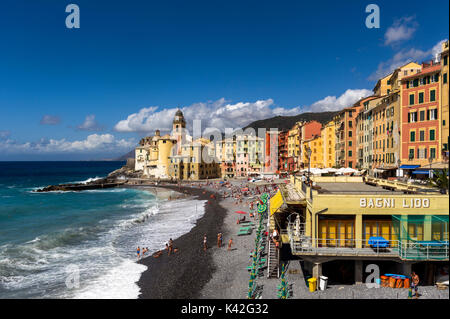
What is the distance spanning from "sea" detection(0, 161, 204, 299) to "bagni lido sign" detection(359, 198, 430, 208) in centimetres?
1589

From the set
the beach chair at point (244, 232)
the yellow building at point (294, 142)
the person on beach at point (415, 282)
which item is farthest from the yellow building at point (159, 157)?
the person on beach at point (415, 282)

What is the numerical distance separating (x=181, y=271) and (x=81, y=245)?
1511 cm

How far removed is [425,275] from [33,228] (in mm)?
46499

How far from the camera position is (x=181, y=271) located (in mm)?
24250

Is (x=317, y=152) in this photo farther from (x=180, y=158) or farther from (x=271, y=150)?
(x=180, y=158)

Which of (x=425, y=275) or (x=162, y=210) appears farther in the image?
(x=162, y=210)

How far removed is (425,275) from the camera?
1661cm

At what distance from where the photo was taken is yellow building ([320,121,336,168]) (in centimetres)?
7144

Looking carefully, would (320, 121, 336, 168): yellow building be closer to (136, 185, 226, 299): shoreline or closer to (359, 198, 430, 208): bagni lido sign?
(136, 185, 226, 299): shoreline

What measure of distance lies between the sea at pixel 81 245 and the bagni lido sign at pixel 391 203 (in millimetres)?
15892

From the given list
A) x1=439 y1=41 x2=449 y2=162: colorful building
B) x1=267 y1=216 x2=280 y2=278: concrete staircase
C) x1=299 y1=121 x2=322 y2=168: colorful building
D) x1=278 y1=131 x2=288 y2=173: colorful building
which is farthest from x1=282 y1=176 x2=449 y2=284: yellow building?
x1=278 y1=131 x2=288 y2=173: colorful building

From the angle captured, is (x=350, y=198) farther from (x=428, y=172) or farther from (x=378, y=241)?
(x=428, y=172)

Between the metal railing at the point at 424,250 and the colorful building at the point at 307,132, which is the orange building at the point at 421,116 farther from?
the colorful building at the point at 307,132
